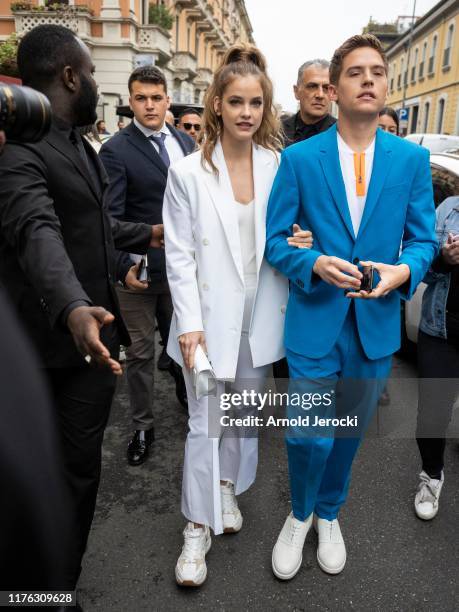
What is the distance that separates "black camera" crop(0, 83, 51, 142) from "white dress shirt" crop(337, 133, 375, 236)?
125 centimetres

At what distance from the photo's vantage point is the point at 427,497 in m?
2.69

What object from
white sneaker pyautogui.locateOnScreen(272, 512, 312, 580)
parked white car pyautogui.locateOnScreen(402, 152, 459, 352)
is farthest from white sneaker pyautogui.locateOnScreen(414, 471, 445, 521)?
parked white car pyautogui.locateOnScreen(402, 152, 459, 352)

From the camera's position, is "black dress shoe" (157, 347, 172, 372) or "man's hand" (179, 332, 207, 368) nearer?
"man's hand" (179, 332, 207, 368)

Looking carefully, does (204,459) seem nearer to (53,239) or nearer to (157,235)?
(157,235)

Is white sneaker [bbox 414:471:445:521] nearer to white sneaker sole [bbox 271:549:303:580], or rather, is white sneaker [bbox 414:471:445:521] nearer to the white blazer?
white sneaker sole [bbox 271:549:303:580]

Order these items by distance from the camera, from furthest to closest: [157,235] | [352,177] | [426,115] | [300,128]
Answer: [426,115], [300,128], [157,235], [352,177]

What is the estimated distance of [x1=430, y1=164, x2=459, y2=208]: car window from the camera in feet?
11.7

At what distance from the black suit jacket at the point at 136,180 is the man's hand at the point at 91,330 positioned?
1.67 meters

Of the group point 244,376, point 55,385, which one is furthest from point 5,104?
point 244,376

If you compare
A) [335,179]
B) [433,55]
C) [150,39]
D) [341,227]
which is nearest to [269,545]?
[341,227]

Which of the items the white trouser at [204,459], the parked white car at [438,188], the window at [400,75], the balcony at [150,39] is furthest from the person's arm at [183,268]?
the window at [400,75]

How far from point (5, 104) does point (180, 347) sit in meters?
1.30

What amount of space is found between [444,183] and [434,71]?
3796cm

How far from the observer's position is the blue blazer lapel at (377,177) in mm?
2084
